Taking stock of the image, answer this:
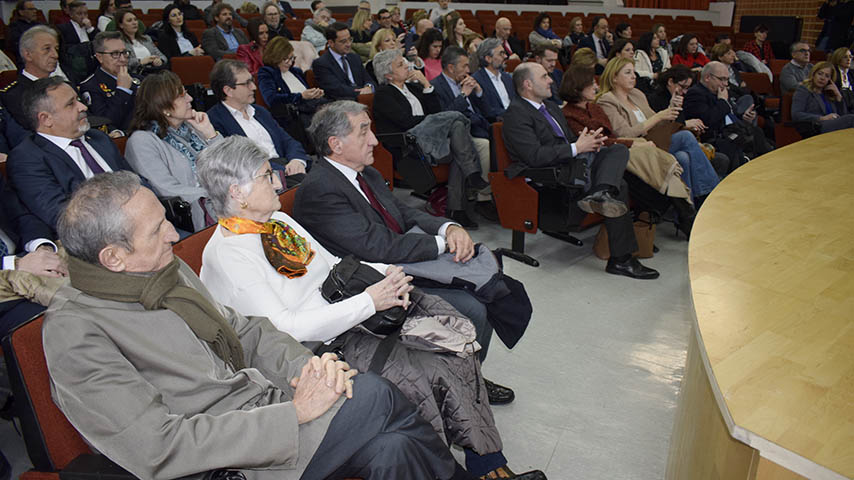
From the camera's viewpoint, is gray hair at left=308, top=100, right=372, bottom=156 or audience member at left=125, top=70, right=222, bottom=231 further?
audience member at left=125, top=70, right=222, bottom=231

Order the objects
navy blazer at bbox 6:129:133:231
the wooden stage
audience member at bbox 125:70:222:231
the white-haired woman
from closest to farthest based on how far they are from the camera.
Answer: the wooden stage
the white-haired woman
navy blazer at bbox 6:129:133:231
audience member at bbox 125:70:222:231

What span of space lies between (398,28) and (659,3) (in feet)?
26.6

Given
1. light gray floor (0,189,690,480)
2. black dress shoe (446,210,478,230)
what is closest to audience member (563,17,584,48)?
black dress shoe (446,210,478,230)

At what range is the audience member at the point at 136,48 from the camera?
5.27 metres

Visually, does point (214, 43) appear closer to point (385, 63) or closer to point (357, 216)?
point (385, 63)

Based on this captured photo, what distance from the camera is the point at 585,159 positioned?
3486 mm

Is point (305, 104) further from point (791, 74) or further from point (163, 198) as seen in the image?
point (791, 74)

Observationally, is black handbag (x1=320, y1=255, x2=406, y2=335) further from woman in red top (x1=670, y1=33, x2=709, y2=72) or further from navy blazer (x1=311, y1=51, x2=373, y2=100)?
woman in red top (x1=670, y1=33, x2=709, y2=72)

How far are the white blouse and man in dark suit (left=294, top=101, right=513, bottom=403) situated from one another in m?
0.41

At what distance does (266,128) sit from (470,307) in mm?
1963

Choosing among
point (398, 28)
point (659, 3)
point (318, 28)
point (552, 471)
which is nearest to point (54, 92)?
point (552, 471)

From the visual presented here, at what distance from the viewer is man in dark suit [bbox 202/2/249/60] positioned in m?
6.38

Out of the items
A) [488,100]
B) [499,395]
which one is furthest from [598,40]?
[499,395]

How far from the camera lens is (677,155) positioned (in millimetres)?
3848
